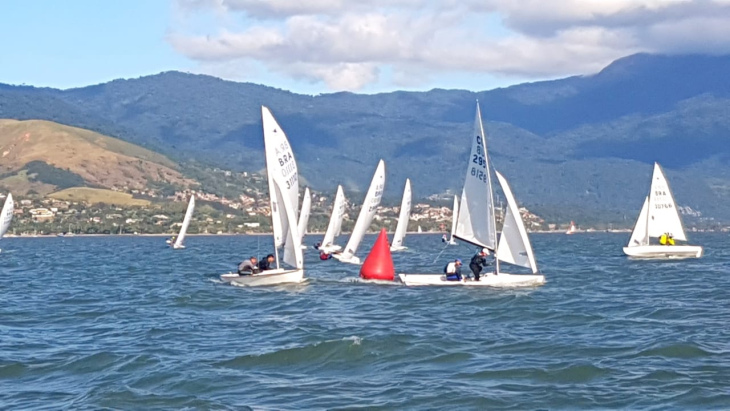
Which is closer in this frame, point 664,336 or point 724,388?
point 724,388

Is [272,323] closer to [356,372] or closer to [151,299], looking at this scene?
[356,372]

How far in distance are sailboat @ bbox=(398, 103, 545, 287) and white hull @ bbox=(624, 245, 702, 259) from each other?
89.6ft

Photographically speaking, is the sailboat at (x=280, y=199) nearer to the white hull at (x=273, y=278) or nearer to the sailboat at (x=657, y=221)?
the white hull at (x=273, y=278)

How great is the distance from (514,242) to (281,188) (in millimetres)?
10210

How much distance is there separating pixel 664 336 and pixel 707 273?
28678 mm

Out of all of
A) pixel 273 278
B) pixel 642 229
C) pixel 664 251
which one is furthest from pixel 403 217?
pixel 273 278

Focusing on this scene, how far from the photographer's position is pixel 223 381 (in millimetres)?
24062

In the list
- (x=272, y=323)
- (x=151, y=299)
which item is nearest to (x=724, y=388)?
(x=272, y=323)

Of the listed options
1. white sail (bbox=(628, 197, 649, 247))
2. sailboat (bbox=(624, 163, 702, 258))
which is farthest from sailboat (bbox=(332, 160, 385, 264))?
white sail (bbox=(628, 197, 649, 247))

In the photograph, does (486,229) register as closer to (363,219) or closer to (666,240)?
(363,219)

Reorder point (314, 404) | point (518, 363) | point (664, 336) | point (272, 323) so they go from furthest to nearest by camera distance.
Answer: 1. point (272, 323)
2. point (664, 336)
3. point (518, 363)
4. point (314, 404)

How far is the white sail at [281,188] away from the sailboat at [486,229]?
491cm

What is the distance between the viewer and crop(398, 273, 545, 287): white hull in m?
44.2

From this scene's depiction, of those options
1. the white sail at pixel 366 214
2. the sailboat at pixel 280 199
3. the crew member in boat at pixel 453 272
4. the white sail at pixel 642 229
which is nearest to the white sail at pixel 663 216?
the white sail at pixel 642 229
